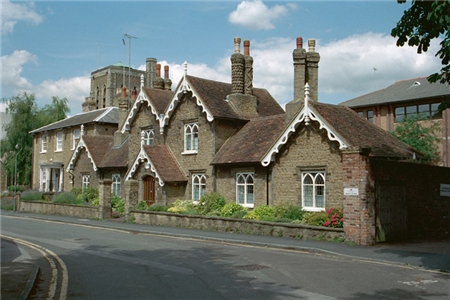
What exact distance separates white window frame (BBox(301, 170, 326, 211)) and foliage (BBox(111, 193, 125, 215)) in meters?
14.3

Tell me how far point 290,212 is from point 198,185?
863cm

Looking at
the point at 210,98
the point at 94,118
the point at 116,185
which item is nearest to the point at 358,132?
the point at 210,98

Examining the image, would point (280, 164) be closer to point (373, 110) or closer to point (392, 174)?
point (392, 174)

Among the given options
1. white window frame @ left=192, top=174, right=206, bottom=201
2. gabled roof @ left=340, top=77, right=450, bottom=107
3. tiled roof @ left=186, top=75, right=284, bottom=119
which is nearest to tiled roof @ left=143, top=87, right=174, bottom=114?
tiled roof @ left=186, top=75, right=284, bottom=119

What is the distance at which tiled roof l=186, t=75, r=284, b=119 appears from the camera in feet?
92.2

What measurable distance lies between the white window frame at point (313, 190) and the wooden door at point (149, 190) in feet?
36.3

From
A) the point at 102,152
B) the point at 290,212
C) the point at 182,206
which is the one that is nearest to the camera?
the point at 290,212

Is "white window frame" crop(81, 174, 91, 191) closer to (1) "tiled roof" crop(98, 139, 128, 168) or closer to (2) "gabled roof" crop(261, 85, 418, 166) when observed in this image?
(1) "tiled roof" crop(98, 139, 128, 168)

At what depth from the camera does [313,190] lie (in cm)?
2220

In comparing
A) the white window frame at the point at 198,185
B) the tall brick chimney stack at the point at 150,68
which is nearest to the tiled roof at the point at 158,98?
the white window frame at the point at 198,185

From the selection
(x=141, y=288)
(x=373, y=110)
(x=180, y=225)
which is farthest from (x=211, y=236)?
(x=373, y=110)

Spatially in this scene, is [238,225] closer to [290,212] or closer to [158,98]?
[290,212]

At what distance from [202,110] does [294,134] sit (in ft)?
24.0

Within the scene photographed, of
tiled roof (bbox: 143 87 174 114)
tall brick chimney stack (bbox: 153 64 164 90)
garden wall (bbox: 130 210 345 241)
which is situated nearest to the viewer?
garden wall (bbox: 130 210 345 241)
